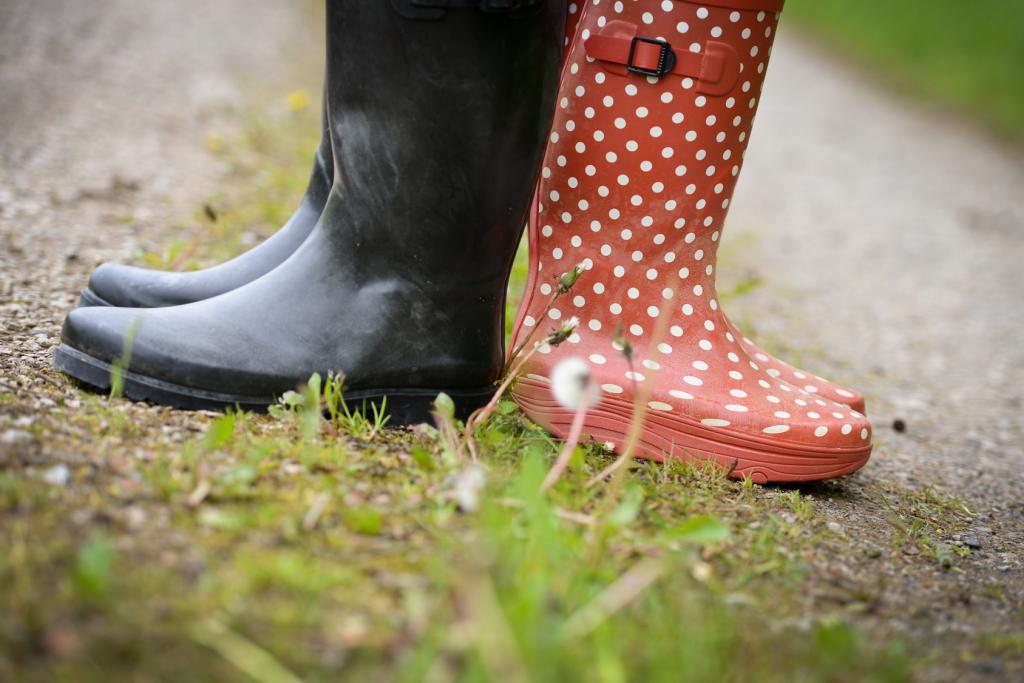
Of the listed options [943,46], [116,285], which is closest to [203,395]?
[116,285]

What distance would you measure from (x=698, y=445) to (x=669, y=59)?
0.53 m

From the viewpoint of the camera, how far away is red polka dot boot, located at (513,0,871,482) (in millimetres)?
1281

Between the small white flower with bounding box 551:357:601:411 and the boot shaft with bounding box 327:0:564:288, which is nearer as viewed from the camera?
the small white flower with bounding box 551:357:601:411

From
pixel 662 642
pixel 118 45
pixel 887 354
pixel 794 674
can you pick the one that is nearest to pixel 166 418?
pixel 662 642

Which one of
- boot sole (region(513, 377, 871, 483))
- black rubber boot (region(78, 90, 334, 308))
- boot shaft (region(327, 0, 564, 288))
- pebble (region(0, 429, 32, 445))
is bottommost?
pebble (region(0, 429, 32, 445))

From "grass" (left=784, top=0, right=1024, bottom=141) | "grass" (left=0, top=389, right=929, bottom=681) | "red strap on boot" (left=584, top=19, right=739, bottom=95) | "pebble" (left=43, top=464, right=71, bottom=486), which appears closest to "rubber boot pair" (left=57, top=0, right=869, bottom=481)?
"red strap on boot" (left=584, top=19, right=739, bottom=95)

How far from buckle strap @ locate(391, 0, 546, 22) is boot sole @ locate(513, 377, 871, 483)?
0.52 meters

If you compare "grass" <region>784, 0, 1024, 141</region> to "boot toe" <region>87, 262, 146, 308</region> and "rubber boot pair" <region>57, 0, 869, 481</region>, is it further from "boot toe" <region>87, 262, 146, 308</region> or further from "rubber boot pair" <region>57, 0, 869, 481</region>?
"boot toe" <region>87, 262, 146, 308</region>

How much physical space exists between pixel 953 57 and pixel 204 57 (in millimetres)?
6458

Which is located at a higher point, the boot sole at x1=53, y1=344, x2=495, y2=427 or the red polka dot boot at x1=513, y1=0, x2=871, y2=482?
the red polka dot boot at x1=513, y1=0, x2=871, y2=482

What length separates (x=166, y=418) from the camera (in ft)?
3.67

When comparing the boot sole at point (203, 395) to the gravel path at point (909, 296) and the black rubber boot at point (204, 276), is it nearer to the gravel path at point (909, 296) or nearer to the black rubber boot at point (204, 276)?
the black rubber boot at point (204, 276)

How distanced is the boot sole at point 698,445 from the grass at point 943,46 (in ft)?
19.5

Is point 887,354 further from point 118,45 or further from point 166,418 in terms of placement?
point 118,45
